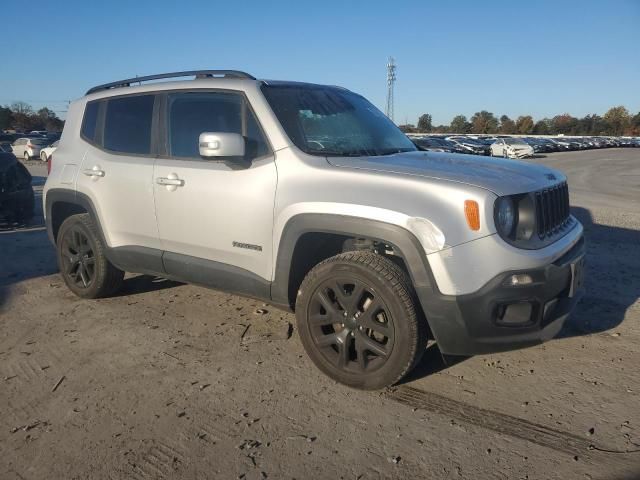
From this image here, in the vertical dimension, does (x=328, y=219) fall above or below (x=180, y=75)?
below

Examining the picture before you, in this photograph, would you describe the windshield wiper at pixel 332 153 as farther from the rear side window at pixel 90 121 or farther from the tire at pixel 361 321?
the rear side window at pixel 90 121

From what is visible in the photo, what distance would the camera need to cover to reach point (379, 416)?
9.62 feet

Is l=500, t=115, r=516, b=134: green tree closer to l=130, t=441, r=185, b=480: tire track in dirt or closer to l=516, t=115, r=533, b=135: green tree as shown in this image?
l=516, t=115, r=533, b=135: green tree

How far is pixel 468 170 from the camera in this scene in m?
3.20

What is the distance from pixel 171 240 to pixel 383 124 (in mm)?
1982

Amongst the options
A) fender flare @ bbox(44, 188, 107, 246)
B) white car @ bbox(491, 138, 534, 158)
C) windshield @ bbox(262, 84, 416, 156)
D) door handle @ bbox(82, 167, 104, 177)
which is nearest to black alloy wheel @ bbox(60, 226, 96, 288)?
fender flare @ bbox(44, 188, 107, 246)

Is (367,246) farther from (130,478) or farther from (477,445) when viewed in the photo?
(130,478)

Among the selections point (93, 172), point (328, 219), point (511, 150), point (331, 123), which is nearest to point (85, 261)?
point (93, 172)

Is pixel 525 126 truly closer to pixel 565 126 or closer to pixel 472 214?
pixel 565 126

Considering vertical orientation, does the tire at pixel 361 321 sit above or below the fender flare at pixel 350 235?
below

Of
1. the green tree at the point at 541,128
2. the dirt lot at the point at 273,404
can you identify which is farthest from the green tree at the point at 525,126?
the dirt lot at the point at 273,404

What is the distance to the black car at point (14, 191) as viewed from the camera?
28.0 feet

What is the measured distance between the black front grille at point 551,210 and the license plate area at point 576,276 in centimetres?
23

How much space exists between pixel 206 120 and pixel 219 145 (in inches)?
27.1
